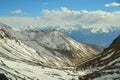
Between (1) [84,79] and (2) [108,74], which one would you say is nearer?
(2) [108,74]

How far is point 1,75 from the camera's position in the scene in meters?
55.6

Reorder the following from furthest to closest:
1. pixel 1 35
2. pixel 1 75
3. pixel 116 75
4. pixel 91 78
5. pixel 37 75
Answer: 1. pixel 1 35
2. pixel 37 75
3. pixel 91 78
4. pixel 116 75
5. pixel 1 75

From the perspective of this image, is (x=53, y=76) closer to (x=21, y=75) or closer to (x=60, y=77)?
(x=60, y=77)

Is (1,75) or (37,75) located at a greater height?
(37,75)

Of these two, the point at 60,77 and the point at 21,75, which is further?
the point at 60,77

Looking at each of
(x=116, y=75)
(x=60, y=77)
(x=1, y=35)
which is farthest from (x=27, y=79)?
(x=1, y=35)

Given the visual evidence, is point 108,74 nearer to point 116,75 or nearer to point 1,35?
point 116,75

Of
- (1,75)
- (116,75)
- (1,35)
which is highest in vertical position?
(1,35)

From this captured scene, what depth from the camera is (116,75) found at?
59812mm

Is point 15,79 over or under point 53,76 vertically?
under

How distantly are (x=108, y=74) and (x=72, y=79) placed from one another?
10.5 meters

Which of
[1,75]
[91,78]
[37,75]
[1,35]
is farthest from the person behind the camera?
[1,35]

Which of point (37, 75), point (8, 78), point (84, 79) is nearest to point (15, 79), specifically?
point (8, 78)

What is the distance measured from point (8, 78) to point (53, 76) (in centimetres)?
1765
